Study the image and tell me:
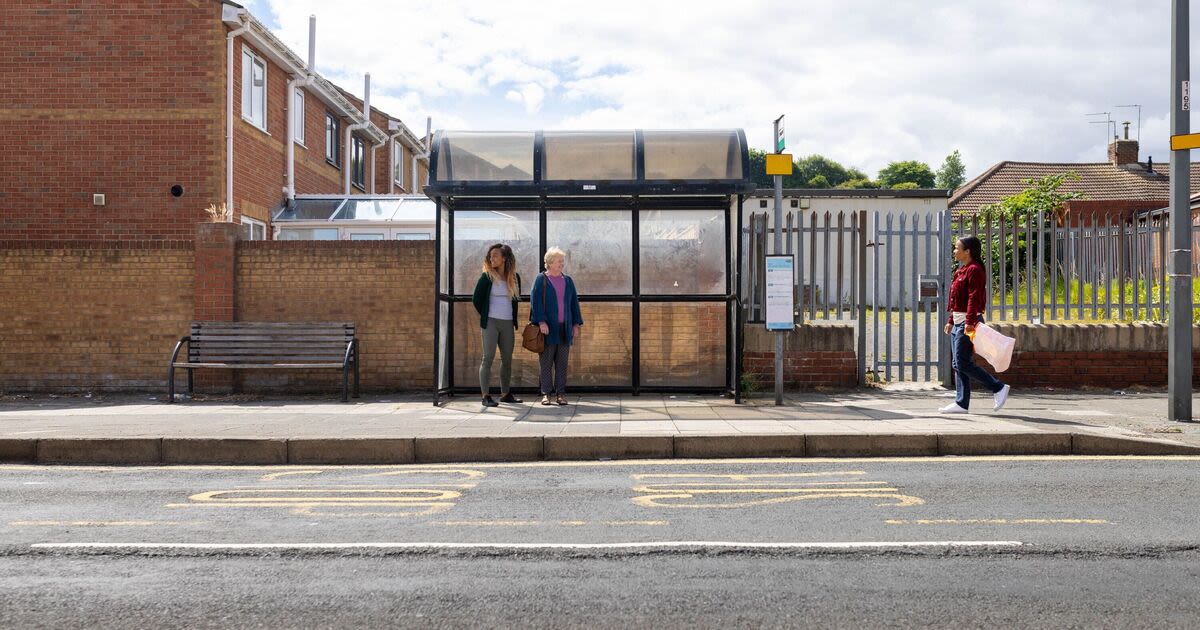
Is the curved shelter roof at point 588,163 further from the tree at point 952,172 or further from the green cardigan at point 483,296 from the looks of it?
the tree at point 952,172

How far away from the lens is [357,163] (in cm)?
2795

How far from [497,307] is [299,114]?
13.8 metres

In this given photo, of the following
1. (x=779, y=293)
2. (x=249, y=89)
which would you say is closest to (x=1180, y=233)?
(x=779, y=293)

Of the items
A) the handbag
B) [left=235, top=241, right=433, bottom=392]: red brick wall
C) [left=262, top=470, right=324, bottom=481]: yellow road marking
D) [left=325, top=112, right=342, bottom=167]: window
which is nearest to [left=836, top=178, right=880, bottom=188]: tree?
[left=325, top=112, right=342, bottom=167]: window

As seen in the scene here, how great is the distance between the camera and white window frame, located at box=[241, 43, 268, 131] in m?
18.3

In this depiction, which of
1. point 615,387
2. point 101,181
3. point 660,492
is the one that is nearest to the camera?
point 660,492

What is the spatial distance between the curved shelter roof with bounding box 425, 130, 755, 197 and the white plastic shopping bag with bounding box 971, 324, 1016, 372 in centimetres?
290

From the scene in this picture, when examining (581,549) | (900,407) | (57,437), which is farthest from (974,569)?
(57,437)

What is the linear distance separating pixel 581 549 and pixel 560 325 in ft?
19.0

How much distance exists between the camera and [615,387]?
449 inches

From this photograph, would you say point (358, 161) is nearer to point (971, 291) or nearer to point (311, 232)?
point (311, 232)

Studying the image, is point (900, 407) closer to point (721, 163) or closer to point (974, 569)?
point (721, 163)

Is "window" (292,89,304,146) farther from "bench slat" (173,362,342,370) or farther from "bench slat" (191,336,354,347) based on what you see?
"bench slat" (173,362,342,370)

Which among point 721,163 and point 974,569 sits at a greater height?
point 721,163
